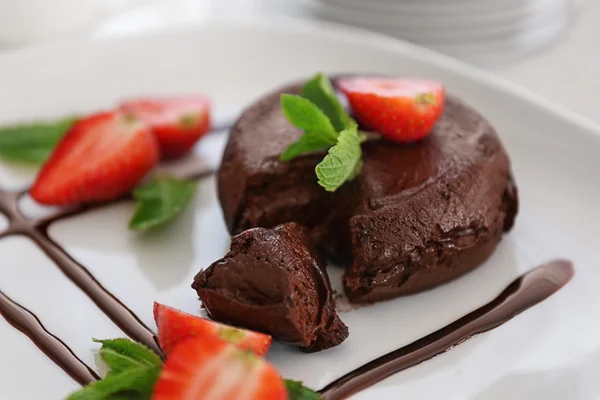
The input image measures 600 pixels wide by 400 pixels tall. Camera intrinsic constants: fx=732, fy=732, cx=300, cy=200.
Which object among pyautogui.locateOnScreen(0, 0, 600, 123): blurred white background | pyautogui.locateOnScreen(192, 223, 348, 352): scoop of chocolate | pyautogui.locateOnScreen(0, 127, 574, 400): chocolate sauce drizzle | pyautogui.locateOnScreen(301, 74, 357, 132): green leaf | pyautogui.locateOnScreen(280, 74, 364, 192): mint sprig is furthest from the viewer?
pyautogui.locateOnScreen(0, 0, 600, 123): blurred white background

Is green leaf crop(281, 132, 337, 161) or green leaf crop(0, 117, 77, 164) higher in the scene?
green leaf crop(0, 117, 77, 164)

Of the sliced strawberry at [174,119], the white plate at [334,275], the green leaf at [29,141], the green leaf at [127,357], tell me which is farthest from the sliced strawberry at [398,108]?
the green leaf at [29,141]

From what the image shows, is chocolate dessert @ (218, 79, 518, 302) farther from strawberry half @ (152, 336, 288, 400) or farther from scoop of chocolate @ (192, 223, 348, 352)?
strawberry half @ (152, 336, 288, 400)

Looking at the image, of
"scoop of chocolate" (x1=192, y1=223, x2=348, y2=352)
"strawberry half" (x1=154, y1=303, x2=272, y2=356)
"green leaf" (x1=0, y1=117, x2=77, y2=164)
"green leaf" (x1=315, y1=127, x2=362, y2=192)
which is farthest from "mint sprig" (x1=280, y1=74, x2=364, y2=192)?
"green leaf" (x1=0, y1=117, x2=77, y2=164)

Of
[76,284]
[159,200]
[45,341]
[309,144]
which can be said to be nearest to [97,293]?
[76,284]

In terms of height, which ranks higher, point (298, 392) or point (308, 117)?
point (308, 117)

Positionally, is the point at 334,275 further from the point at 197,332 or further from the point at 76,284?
the point at 76,284

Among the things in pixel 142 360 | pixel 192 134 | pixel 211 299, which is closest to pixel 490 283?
pixel 211 299
